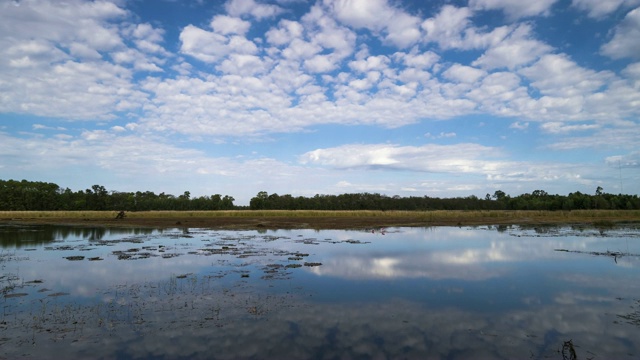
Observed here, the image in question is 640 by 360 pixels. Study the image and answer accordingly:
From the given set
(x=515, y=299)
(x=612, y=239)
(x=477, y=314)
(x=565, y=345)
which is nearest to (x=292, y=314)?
(x=477, y=314)

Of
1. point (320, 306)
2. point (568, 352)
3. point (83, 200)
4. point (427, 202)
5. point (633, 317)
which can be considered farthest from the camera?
point (427, 202)

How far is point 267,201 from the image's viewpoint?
443 feet

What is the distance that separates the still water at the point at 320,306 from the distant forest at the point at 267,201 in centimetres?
10937

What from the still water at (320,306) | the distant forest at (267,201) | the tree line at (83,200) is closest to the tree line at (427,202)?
the distant forest at (267,201)

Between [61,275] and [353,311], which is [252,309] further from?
[61,275]

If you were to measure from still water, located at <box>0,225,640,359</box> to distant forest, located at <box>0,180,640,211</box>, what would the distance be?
359ft

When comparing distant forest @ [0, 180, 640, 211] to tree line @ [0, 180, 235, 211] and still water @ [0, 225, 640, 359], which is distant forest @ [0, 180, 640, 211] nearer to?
tree line @ [0, 180, 235, 211]

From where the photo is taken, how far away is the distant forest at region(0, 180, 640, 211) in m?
114

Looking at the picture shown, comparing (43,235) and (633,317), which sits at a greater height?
(43,235)

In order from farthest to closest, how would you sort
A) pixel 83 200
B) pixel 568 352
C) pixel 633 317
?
pixel 83 200
pixel 633 317
pixel 568 352

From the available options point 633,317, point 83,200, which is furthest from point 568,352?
point 83,200

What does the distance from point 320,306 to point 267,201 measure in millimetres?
124350

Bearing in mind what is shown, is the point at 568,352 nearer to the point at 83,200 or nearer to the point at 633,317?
the point at 633,317

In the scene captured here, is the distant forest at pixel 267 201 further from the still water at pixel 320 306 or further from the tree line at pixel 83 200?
the still water at pixel 320 306
